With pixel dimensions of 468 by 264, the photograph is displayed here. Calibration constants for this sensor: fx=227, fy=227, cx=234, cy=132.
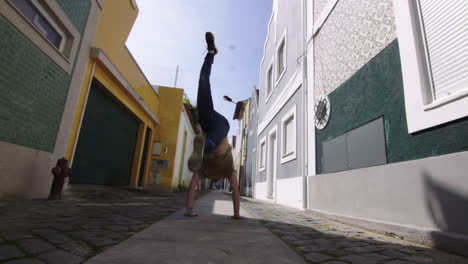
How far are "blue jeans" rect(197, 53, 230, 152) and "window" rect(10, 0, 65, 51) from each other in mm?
3040

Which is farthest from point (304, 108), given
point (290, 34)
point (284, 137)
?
point (290, 34)

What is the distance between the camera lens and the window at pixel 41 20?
3.52 m

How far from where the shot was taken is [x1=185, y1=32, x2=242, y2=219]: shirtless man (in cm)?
276

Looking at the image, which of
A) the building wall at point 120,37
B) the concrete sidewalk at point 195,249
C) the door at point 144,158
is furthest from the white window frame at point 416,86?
the door at point 144,158

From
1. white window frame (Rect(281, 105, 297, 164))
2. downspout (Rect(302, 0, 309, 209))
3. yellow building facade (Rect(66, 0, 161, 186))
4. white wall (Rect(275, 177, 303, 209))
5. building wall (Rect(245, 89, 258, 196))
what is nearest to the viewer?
downspout (Rect(302, 0, 309, 209))

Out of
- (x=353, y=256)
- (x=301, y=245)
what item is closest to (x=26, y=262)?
(x=301, y=245)

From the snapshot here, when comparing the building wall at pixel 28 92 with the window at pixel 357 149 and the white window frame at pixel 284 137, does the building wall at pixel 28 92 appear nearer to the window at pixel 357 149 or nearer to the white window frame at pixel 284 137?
the window at pixel 357 149

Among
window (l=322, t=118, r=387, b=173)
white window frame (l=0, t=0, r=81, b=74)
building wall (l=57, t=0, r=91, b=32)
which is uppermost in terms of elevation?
building wall (l=57, t=0, r=91, b=32)

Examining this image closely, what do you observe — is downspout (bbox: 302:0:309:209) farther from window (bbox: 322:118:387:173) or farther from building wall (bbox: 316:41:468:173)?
building wall (bbox: 316:41:468:173)

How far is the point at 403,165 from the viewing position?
246cm

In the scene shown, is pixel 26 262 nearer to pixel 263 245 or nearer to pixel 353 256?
pixel 263 245

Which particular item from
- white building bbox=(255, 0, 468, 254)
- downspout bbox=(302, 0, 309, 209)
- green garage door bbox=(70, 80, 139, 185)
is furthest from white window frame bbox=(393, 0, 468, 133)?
green garage door bbox=(70, 80, 139, 185)

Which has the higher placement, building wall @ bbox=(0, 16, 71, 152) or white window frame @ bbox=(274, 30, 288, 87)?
white window frame @ bbox=(274, 30, 288, 87)

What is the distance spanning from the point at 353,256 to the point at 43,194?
4931mm
